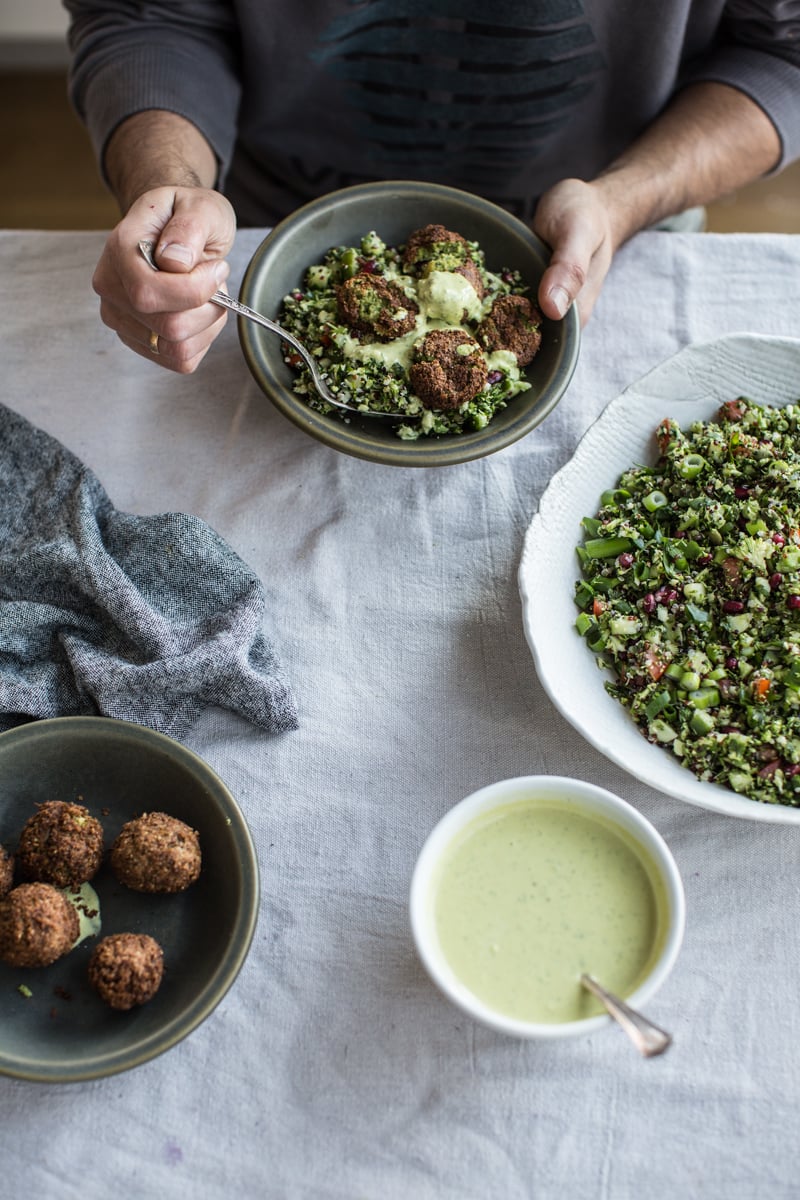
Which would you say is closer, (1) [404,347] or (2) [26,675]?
(2) [26,675]

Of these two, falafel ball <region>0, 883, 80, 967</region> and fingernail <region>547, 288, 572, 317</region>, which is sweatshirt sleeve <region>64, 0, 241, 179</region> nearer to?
fingernail <region>547, 288, 572, 317</region>

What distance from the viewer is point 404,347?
5.80ft

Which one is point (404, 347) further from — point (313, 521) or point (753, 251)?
point (753, 251)

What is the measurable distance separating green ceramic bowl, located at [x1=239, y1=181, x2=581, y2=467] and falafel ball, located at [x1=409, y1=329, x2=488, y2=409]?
2.7 inches

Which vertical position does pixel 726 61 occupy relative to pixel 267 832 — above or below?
above

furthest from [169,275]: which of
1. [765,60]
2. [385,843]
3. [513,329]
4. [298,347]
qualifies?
[765,60]

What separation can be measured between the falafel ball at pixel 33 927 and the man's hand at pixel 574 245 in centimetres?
123

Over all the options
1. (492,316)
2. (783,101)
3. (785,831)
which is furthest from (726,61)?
(785,831)

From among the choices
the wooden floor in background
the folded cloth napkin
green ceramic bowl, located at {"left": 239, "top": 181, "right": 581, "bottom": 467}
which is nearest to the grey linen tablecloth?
the folded cloth napkin

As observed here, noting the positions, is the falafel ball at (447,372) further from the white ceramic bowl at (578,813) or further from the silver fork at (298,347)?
the white ceramic bowl at (578,813)

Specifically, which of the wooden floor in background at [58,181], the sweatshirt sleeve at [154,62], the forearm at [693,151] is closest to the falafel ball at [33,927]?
the sweatshirt sleeve at [154,62]

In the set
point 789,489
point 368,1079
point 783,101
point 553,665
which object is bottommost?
point 368,1079

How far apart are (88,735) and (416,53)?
147 centimetres

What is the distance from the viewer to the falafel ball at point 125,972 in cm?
134
